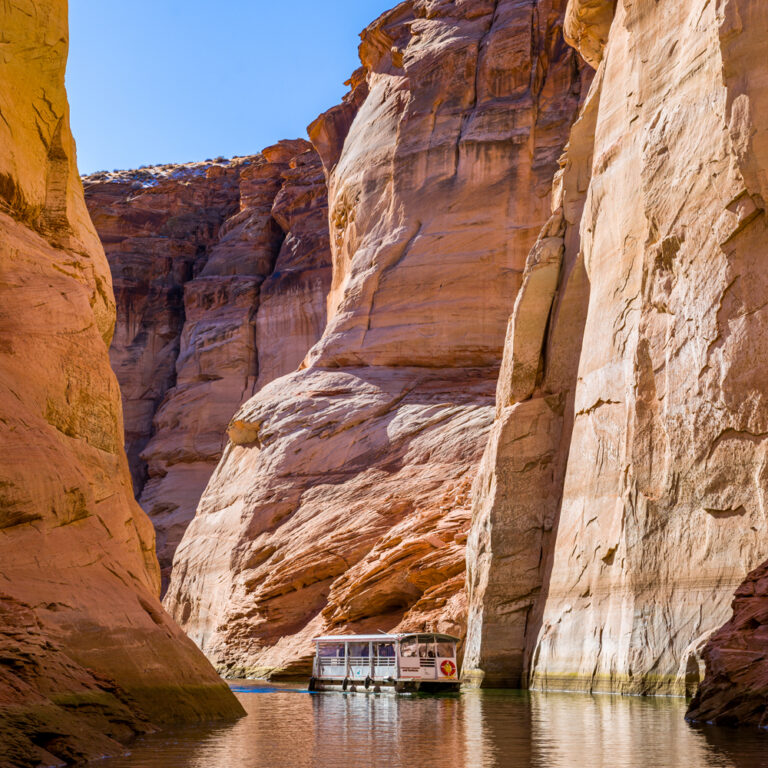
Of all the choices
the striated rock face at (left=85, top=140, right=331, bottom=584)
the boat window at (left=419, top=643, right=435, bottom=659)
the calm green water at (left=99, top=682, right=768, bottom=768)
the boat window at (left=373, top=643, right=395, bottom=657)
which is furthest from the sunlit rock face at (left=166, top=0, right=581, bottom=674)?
the calm green water at (left=99, top=682, right=768, bottom=768)

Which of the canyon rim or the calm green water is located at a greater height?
the canyon rim

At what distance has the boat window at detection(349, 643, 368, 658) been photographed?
33.8 metres

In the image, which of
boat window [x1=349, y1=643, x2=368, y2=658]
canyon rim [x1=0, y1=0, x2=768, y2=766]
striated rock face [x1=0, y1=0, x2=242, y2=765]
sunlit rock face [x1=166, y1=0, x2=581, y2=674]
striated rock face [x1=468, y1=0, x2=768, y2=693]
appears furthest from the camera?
sunlit rock face [x1=166, y1=0, x2=581, y2=674]

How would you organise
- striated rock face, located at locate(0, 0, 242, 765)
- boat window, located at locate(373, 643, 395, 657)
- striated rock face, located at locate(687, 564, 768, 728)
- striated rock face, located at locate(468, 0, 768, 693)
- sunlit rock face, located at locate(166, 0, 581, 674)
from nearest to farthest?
striated rock face, located at locate(0, 0, 242, 765), striated rock face, located at locate(687, 564, 768, 728), striated rock face, located at locate(468, 0, 768, 693), boat window, located at locate(373, 643, 395, 657), sunlit rock face, located at locate(166, 0, 581, 674)

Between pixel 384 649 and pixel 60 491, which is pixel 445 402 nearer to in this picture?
pixel 384 649

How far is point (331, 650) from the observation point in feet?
115

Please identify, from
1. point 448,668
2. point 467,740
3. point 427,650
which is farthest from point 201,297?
point 467,740

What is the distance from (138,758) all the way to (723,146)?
19805 mm

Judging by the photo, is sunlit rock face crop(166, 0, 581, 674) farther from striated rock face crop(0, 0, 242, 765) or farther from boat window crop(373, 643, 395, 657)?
striated rock face crop(0, 0, 242, 765)

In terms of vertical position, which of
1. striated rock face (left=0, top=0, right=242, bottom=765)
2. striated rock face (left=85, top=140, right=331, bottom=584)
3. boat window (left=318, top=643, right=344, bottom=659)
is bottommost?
boat window (left=318, top=643, right=344, bottom=659)

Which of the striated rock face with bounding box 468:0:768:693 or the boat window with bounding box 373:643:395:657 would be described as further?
the boat window with bounding box 373:643:395:657

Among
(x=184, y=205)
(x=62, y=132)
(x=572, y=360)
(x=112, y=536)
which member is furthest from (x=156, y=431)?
(x=112, y=536)

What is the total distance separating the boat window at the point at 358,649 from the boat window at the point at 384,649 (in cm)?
74

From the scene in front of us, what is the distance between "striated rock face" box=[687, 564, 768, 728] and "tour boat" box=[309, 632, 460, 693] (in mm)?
13037
